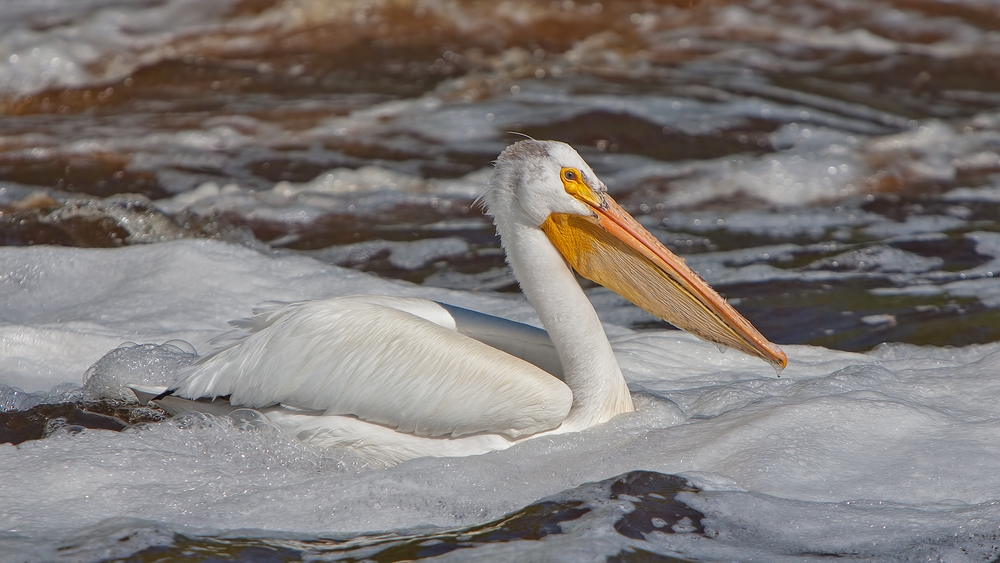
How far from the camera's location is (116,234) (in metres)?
4.84

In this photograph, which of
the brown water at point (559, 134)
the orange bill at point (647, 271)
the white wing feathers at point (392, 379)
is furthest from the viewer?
the brown water at point (559, 134)

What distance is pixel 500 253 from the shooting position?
4.96 metres

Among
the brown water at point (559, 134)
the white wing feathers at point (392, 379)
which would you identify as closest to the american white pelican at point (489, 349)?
the white wing feathers at point (392, 379)

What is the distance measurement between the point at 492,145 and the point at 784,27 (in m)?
3.41

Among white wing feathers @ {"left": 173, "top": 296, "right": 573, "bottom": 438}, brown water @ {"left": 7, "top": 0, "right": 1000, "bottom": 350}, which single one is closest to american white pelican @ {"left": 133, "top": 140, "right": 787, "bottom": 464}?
white wing feathers @ {"left": 173, "top": 296, "right": 573, "bottom": 438}

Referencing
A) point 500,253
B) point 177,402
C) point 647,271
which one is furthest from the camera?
point 500,253

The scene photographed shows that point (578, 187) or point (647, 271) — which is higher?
point (578, 187)

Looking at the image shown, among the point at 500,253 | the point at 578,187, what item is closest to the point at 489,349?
the point at 578,187

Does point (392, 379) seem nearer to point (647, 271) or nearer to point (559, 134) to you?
point (647, 271)

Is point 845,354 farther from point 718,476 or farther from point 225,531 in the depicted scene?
point 225,531

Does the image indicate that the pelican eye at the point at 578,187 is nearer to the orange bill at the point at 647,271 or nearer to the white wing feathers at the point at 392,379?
the orange bill at the point at 647,271

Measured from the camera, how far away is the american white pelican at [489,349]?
2801 millimetres

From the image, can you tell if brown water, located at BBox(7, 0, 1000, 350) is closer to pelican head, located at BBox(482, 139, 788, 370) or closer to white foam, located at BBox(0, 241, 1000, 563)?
white foam, located at BBox(0, 241, 1000, 563)

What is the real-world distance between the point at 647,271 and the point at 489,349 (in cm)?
55
